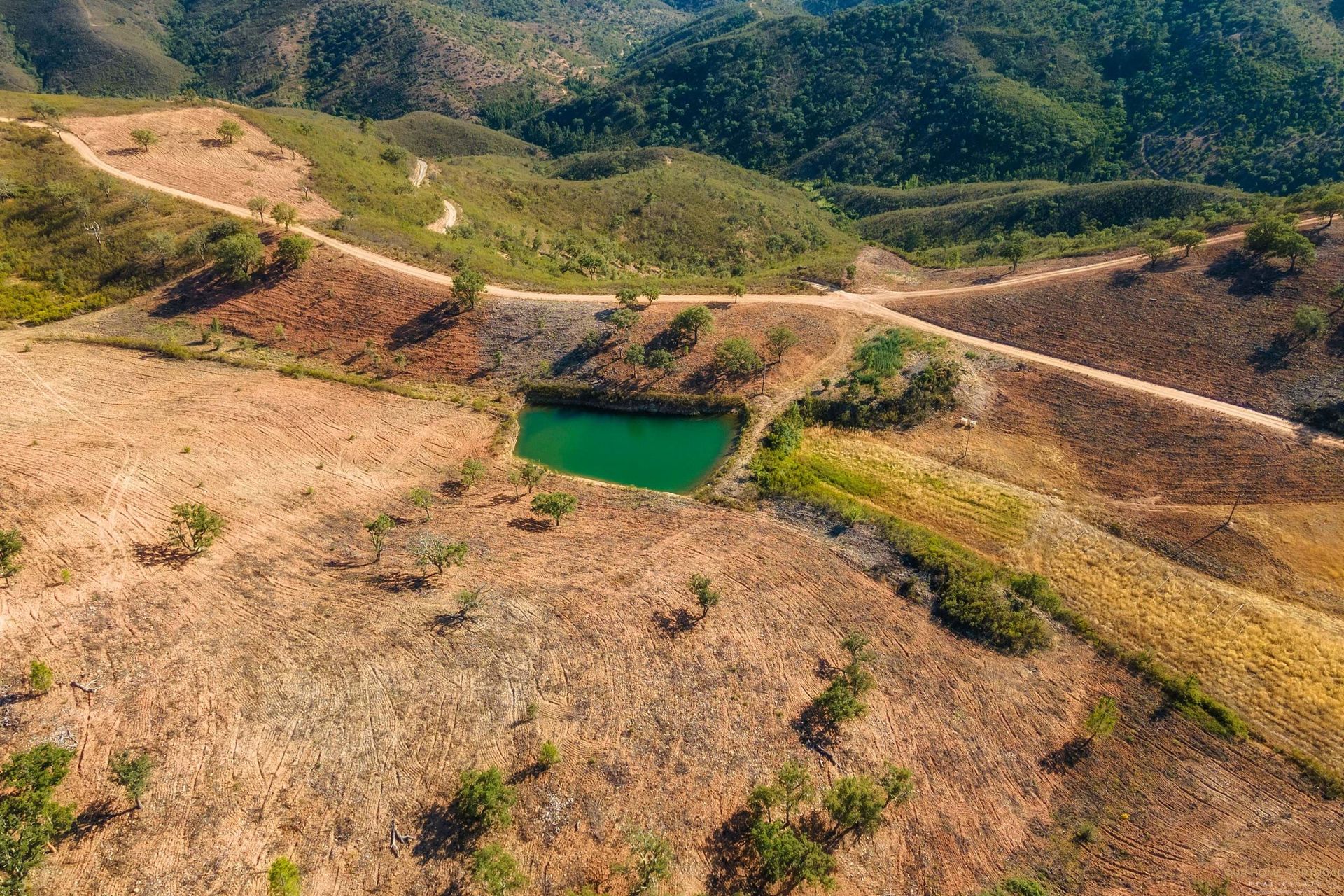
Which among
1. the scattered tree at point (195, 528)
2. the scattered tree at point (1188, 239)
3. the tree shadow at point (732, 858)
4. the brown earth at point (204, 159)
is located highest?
the scattered tree at point (1188, 239)

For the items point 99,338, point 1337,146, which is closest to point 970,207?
point 1337,146

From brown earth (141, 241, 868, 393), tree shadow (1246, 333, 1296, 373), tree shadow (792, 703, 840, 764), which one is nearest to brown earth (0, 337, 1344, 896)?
tree shadow (792, 703, 840, 764)

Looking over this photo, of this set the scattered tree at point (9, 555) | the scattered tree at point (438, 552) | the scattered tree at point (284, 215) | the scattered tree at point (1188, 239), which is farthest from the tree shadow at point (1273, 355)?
the scattered tree at point (284, 215)

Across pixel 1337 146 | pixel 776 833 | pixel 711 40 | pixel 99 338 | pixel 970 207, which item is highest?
pixel 711 40

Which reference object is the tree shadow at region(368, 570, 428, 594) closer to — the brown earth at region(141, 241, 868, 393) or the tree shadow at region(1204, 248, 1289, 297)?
the brown earth at region(141, 241, 868, 393)

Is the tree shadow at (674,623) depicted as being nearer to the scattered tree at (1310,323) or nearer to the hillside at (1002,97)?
the scattered tree at (1310,323)

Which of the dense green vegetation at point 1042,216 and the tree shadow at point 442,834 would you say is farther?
the dense green vegetation at point 1042,216

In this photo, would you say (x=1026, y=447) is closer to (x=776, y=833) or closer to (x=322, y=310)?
(x=776, y=833)
